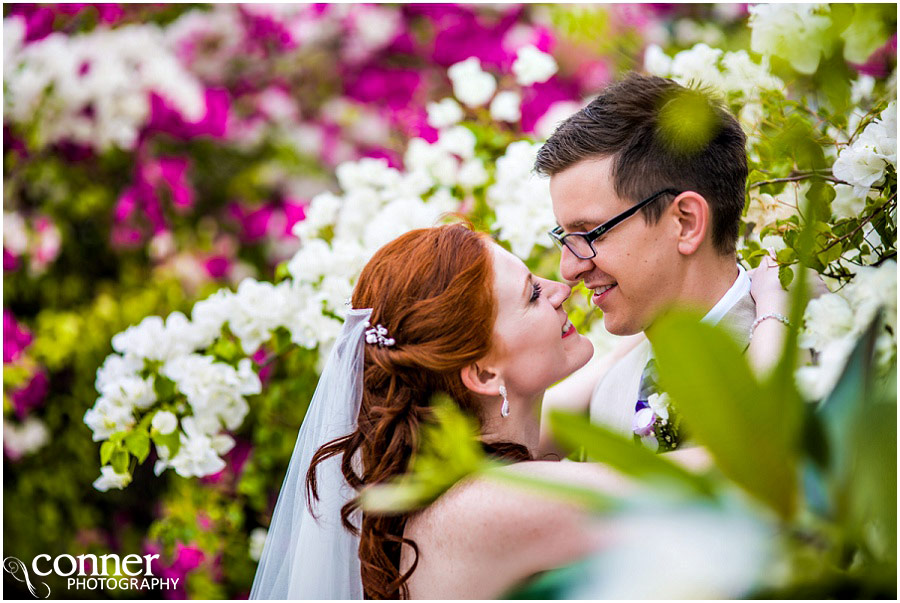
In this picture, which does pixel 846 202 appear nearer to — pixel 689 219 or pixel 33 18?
pixel 689 219

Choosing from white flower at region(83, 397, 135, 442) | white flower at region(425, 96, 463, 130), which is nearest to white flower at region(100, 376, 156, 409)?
white flower at region(83, 397, 135, 442)

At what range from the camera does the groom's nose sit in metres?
2.00

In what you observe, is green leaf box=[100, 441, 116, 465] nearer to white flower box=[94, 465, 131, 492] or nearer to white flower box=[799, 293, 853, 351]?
white flower box=[94, 465, 131, 492]

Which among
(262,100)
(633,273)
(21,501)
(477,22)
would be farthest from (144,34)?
(633,273)

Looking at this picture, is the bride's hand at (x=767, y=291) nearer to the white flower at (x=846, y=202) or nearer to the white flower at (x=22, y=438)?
the white flower at (x=846, y=202)

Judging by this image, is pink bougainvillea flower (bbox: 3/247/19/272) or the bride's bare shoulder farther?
pink bougainvillea flower (bbox: 3/247/19/272)

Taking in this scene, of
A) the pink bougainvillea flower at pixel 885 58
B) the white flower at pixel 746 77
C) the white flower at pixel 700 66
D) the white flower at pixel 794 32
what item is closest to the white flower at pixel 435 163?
the white flower at pixel 700 66

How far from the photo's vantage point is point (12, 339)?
3.48 metres

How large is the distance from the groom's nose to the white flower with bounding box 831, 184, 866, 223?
2.05 feet

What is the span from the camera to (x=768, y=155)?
1.96 metres

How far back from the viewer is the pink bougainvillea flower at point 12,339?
3.45 meters

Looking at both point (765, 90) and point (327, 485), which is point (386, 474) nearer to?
point (327, 485)

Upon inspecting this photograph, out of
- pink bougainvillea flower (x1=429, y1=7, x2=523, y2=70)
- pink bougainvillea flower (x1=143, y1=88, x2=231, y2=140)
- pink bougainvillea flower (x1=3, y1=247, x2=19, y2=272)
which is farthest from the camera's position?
pink bougainvillea flower (x1=429, y1=7, x2=523, y2=70)

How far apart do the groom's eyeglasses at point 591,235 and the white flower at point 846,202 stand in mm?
495
